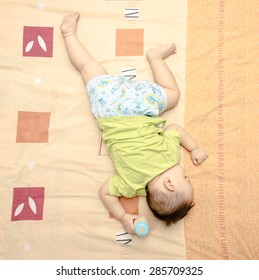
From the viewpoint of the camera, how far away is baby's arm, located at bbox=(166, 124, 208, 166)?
1.33 m

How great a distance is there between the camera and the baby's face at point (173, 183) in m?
1.25

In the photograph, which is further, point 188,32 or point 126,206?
point 188,32

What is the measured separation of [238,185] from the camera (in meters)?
1.30

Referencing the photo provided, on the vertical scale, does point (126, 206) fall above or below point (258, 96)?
below

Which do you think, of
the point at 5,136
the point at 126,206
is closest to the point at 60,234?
the point at 126,206

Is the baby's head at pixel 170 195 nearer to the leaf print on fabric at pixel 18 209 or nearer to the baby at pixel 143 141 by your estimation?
the baby at pixel 143 141

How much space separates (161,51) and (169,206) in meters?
0.59

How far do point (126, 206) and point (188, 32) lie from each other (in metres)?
0.72

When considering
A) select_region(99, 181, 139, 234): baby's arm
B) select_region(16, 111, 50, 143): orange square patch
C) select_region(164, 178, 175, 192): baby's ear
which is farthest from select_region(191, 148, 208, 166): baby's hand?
select_region(16, 111, 50, 143): orange square patch

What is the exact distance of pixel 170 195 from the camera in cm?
124

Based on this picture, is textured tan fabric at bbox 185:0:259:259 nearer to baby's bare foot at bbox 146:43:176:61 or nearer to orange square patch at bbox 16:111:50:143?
baby's bare foot at bbox 146:43:176:61

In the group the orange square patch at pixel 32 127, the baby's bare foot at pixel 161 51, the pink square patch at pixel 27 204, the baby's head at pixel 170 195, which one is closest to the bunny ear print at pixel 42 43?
the orange square patch at pixel 32 127

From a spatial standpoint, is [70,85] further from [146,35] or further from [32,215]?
[32,215]
